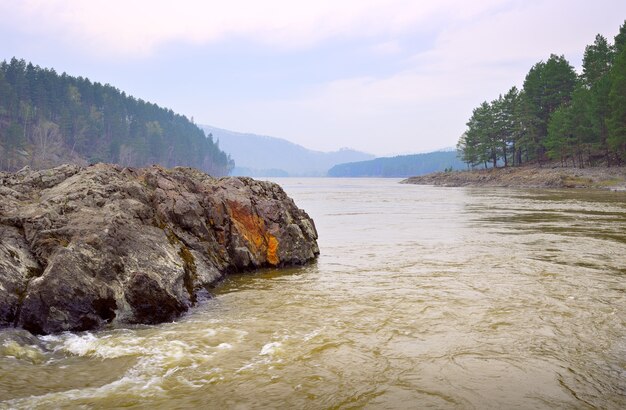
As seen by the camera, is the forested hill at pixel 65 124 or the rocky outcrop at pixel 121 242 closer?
the rocky outcrop at pixel 121 242

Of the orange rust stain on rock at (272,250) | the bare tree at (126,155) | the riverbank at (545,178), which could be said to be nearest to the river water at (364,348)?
the orange rust stain on rock at (272,250)

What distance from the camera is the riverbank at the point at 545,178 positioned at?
57144 mm

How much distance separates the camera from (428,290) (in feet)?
36.2

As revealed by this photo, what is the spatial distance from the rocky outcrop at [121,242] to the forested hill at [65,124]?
87.8 m

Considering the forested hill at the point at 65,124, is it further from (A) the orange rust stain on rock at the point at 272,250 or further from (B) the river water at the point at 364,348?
(B) the river water at the point at 364,348

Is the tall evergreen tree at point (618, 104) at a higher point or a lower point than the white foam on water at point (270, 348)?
higher

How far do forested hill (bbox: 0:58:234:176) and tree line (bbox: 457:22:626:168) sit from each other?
96.9 m

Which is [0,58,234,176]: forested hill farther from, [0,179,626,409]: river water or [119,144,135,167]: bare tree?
[0,179,626,409]: river water

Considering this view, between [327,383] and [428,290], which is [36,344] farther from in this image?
[428,290]

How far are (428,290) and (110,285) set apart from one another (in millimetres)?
7345

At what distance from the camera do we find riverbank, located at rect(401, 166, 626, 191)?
187 feet

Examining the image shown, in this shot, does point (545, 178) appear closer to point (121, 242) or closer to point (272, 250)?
point (272, 250)

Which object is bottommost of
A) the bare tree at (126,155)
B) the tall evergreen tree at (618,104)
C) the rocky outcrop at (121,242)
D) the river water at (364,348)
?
the river water at (364,348)

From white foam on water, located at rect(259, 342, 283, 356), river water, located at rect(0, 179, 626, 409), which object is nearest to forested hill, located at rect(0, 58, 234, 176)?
river water, located at rect(0, 179, 626, 409)
